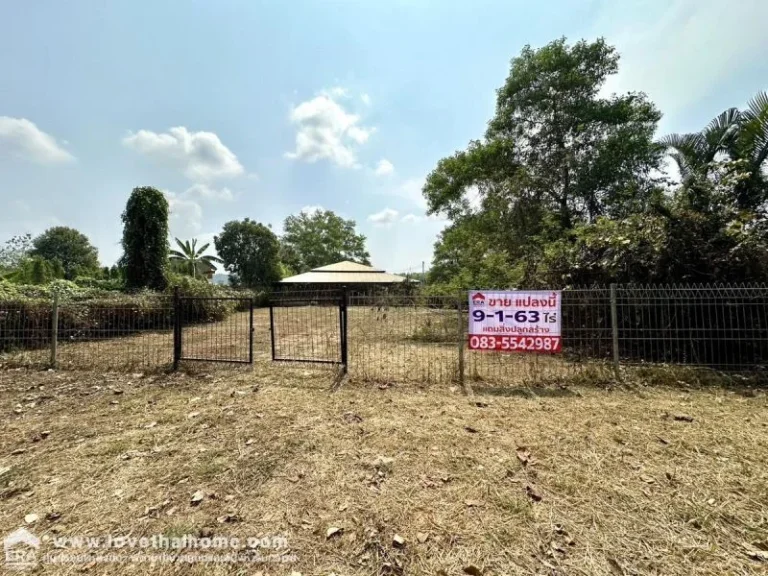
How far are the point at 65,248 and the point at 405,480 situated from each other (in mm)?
47424

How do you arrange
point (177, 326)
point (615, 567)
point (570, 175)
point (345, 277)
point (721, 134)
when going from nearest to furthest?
point (615, 567) < point (177, 326) < point (721, 134) < point (570, 175) < point (345, 277)

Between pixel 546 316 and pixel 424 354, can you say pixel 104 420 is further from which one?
pixel 546 316

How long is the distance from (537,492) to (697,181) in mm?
7457

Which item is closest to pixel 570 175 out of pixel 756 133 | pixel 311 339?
pixel 756 133

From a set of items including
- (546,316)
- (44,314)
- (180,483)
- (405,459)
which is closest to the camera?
(180,483)

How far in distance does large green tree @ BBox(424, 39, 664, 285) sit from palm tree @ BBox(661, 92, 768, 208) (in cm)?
152

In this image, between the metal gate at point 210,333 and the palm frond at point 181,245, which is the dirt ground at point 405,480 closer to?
the metal gate at point 210,333

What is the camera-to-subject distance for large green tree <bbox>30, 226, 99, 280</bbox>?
3409 cm

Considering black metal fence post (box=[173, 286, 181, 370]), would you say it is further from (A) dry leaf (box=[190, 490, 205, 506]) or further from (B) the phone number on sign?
(B) the phone number on sign

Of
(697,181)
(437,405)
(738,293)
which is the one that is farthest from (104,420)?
(697,181)

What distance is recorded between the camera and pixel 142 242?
14.0 meters

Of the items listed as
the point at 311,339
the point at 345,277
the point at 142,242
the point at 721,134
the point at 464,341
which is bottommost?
the point at 311,339

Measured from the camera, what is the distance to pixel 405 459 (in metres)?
2.79

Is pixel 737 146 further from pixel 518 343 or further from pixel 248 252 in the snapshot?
pixel 248 252
